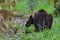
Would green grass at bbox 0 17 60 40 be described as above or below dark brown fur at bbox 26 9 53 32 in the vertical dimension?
below

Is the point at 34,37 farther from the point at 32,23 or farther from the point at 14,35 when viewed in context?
the point at 32,23

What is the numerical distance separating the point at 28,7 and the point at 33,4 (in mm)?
262

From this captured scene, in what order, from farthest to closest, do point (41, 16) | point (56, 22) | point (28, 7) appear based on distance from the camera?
point (28, 7)
point (56, 22)
point (41, 16)

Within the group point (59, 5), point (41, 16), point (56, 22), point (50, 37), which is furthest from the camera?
point (59, 5)

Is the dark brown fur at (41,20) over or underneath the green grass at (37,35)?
over

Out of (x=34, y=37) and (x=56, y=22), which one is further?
(x=56, y=22)

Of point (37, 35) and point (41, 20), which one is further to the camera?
point (41, 20)

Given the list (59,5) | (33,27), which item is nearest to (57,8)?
(59,5)

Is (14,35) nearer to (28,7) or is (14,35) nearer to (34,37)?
(34,37)

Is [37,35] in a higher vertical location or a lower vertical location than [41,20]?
lower

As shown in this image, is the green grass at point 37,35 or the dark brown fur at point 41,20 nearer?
the green grass at point 37,35

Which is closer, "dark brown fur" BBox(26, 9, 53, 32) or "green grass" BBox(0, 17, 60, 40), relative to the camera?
"green grass" BBox(0, 17, 60, 40)

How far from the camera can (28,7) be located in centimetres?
1133

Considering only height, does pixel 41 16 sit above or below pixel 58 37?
above
